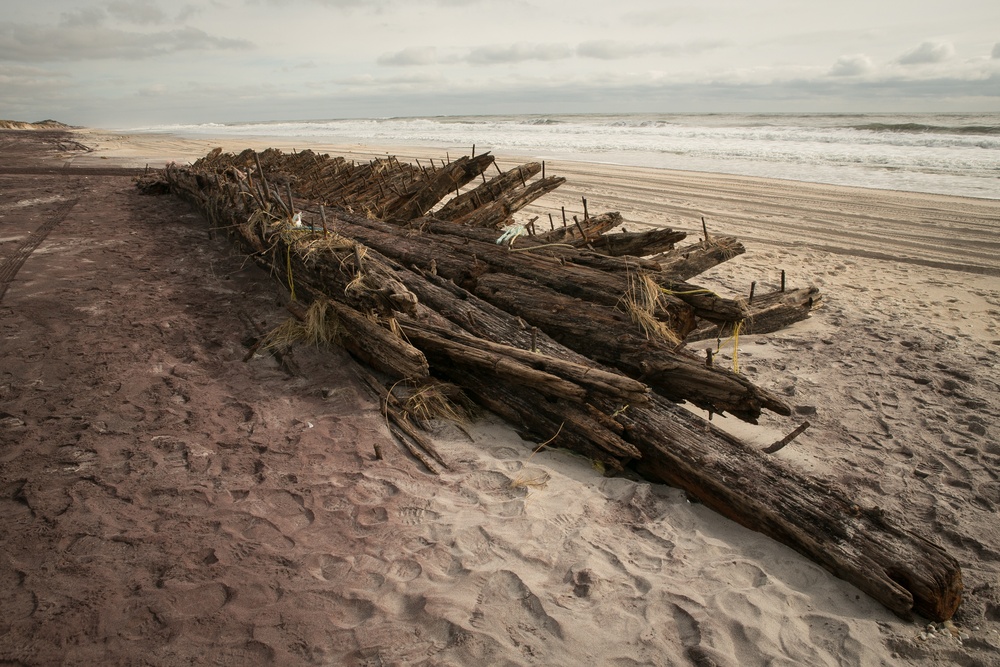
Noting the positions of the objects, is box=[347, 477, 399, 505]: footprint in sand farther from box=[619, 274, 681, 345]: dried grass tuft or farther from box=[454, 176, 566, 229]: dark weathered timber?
box=[454, 176, 566, 229]: dark weathered timber

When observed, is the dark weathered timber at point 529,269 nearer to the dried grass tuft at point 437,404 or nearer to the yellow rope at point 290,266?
the yellow rope at point 290,266

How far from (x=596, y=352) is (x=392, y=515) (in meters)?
1.90

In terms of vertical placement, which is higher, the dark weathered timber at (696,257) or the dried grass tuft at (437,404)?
the dark weathered timber at (696,257)

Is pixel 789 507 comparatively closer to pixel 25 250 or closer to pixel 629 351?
pixel 629 351

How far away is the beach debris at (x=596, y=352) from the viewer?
2.95m

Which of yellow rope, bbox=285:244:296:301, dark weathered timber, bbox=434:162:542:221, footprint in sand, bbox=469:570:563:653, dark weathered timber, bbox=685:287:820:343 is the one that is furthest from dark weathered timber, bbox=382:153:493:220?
footprint in sand, bbox=469:570:563:653

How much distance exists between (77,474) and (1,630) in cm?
118

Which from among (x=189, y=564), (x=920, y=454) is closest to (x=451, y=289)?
(x=189, y=564)

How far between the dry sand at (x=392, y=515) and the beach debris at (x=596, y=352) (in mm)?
175

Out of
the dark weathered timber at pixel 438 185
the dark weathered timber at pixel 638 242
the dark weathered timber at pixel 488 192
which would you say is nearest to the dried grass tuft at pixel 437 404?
the dark weathered timber at pixel 638 242

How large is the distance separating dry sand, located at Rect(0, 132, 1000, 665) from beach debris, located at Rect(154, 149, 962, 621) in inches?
6.9

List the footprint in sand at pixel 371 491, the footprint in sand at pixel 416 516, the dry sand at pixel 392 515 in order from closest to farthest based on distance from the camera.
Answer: the dry sand at pixel 392 515
the footprint in sand at pixel 416 516
the footprint in sand at pixel 371 491

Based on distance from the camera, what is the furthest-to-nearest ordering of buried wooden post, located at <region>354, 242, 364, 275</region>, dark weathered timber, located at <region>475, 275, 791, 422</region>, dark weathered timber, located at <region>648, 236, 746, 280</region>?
dark weathered timber, located at <region>648, 236, 746, 280</region> → buried wooden post, located at <region>354, 242, 364, 275</region> → dark weathered timber, located at <region>475, 275, 791, 422</region>

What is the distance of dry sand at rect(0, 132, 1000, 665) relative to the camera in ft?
8.12
